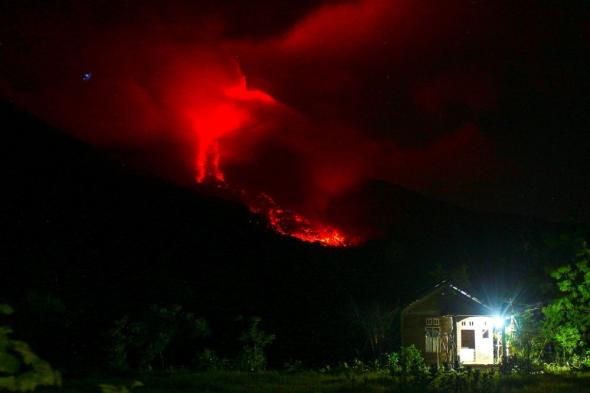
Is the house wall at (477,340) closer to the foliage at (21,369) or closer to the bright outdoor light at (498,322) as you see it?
the bright outdoor light at (498,322)

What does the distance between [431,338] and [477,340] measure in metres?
1.75

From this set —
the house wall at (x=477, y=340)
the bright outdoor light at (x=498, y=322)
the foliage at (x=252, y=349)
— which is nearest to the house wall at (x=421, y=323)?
the house wall at (x=477, y=340)

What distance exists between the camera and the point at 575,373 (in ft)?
65.9

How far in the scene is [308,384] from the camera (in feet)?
55.9

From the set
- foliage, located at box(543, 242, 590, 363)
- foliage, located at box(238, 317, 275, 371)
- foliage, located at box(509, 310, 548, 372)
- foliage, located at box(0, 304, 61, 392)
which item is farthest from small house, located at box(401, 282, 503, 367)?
foliage, located at box(0, 304, 61, 392)

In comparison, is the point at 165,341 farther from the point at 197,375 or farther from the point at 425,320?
the point at 425,320

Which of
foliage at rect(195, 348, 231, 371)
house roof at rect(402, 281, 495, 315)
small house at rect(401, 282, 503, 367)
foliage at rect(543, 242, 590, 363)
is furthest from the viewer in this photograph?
house roof at rect(402, 281, 495, 315)

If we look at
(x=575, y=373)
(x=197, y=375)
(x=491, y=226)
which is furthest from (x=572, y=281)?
(x=491, y=226)

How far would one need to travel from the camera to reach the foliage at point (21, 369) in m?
2.77

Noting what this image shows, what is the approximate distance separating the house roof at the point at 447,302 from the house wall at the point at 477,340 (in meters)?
0.48

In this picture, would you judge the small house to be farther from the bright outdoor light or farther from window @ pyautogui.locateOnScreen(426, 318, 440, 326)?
the bright outdoor light

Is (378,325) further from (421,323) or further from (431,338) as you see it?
(431,338)

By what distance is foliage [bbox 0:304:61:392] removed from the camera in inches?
109

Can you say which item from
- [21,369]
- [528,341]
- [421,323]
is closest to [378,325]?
[421,323]
